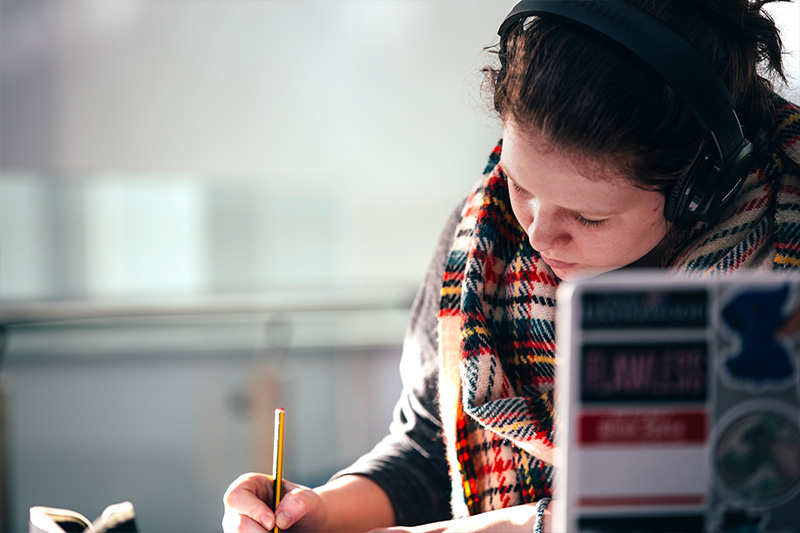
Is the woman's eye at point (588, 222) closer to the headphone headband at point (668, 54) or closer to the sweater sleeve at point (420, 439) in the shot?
the headphone headband at point (668, 54)

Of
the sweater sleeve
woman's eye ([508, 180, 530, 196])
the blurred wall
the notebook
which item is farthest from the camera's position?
the blurred wall

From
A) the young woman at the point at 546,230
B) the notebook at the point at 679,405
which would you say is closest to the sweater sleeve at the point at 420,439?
the young woman at the point at 546,230

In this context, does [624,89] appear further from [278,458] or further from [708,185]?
[278,458]

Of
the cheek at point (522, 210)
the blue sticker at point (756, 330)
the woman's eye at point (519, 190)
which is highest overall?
the woman's eye at point (519, 190)

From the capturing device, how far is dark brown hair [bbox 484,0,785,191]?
2.12 feet

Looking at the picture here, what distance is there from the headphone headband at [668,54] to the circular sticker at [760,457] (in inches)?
13.7

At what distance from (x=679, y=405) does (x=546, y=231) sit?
1.21ft

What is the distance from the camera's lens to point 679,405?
1.17 feet

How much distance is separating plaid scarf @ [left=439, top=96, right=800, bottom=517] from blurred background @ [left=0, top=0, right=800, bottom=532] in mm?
1174

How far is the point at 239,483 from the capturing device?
705 millimetres

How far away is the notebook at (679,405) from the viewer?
35cm

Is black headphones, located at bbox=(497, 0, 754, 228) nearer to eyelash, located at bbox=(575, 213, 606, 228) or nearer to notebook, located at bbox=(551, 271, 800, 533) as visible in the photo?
eyelash, located at bbox=(575, 213, 606, 228)

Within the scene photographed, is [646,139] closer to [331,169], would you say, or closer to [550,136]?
[550,136]

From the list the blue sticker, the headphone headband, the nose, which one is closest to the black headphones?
the headphone headband
